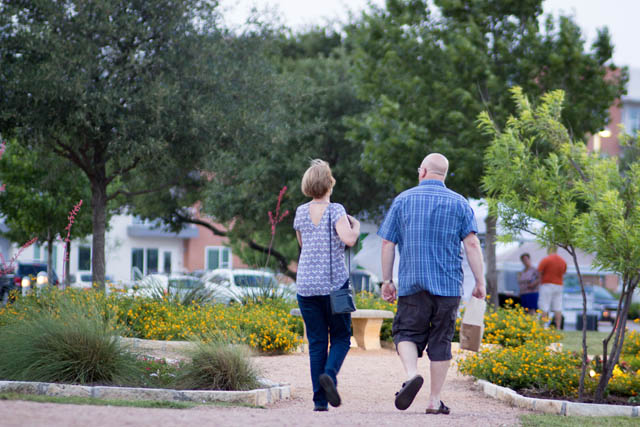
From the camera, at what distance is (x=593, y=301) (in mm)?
22922

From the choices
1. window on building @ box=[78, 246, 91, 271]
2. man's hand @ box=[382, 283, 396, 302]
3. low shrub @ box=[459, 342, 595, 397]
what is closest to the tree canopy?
low shrub @ box=[459, 342, 595, 397]

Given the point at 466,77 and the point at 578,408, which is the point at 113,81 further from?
the point at 578,408

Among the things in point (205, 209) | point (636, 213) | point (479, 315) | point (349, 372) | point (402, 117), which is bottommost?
point (349, 372)

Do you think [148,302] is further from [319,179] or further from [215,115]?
[319,179]

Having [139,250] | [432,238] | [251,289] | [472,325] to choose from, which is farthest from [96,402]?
[139,250]

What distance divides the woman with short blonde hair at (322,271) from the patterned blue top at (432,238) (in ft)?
1.23

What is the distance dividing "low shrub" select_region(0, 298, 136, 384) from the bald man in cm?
245

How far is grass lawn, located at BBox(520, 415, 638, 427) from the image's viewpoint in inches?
226

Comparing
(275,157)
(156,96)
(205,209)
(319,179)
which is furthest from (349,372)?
(205,209)

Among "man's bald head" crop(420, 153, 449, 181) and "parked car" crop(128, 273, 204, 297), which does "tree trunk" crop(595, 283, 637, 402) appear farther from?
"parked car" crop(128, 273, 204, 297)

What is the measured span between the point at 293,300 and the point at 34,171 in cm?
1421

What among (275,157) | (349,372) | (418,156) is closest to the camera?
(349,372)

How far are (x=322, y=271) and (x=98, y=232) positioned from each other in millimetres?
10570

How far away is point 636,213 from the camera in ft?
21.5
